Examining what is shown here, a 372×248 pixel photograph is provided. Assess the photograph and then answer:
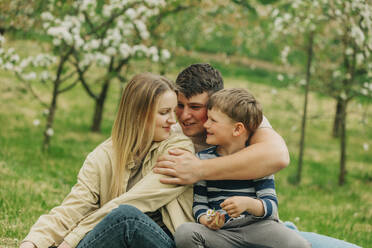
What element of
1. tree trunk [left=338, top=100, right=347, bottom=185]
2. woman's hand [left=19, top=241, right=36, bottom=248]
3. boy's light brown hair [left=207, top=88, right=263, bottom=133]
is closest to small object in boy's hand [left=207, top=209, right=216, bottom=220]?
boy's light brown hair [left=207, top=88, right=263, bottom=133]

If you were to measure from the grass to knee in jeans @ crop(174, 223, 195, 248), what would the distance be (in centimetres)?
126

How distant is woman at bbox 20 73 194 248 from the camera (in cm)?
284

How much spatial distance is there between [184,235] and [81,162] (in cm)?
A: 403

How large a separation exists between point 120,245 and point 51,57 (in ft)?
12.7

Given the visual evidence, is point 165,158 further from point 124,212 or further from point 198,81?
point 198,81

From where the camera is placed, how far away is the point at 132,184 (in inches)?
122

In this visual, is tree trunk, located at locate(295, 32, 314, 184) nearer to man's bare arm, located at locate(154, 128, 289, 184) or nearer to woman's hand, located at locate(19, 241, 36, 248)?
man's bare arm, located at locate(154, 128, 289, 184)

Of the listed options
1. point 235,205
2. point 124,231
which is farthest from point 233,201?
point 124,231

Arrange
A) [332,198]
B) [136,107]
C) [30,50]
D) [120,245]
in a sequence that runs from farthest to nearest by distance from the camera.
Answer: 1. [30,50]
2. [332,198]
3. [136,107]
4. [120,245]

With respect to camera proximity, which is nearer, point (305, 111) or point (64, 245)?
point (64, 245)

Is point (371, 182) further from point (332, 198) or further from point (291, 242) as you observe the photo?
point (291, 242)

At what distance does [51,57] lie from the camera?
20.1 feet

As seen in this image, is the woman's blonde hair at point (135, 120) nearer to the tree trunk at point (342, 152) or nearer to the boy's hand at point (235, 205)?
the boy's hand at point (235, 205)

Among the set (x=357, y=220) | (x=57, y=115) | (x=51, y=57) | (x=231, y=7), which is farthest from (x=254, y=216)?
(x=57, y=115)
